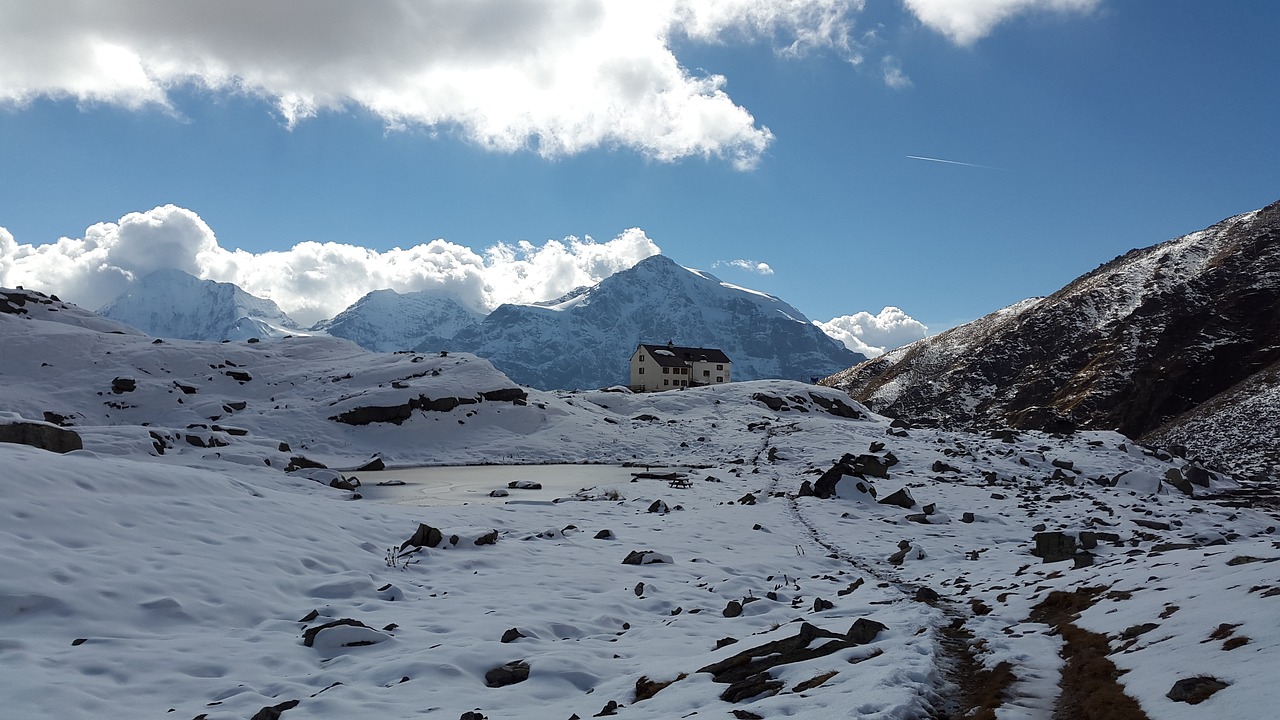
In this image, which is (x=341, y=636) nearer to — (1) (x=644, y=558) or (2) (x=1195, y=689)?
(1) (x=644, y=558)

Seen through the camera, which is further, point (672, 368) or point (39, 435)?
point (672, 368)

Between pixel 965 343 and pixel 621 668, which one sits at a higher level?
pixel 965 343

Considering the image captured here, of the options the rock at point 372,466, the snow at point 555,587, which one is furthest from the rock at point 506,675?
the rock at point 372,466

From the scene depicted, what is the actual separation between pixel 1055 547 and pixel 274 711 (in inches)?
710

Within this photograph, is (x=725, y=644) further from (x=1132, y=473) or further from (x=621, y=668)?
(x=1132, y=473)

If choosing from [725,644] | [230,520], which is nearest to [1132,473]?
[725,644]

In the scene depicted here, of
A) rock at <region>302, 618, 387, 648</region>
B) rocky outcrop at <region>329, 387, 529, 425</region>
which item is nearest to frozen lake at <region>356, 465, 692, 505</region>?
rocky outcrop at <region>329, 387, 529, 425</region>

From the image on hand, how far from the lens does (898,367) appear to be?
131m

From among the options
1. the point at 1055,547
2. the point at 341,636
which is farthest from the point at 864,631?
the point at 1055,547

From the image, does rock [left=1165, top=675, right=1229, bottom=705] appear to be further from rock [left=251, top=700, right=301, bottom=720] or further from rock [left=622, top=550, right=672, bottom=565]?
rock [left=622, top=550, right=672, bottom=565]

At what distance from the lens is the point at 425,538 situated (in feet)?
58.6

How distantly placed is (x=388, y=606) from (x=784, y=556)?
1101 centimetres

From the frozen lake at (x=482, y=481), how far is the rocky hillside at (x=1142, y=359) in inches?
1608

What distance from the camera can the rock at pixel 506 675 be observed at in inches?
368
